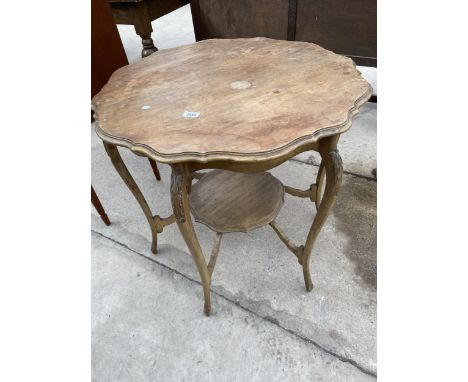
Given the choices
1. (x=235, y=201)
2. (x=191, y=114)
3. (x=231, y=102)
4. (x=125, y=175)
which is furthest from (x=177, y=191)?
(x=235, y=201)

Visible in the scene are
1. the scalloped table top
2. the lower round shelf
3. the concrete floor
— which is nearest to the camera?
the scalloped table top

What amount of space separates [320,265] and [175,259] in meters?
Answer: 0.83

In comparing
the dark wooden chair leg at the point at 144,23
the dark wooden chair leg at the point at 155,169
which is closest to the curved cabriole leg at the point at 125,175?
the dark wooden chair leg at the point at 155,169

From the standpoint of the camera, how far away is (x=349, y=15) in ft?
7.93

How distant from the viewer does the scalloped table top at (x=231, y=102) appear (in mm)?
988

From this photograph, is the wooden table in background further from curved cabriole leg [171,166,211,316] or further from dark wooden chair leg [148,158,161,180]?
curved cabriole leg [171,166,211,316]

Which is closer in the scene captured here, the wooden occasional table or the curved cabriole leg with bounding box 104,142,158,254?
the wooden occasional table

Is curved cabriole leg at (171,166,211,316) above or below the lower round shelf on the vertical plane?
above

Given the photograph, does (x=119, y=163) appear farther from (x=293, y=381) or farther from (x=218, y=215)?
(x=293, y=381)

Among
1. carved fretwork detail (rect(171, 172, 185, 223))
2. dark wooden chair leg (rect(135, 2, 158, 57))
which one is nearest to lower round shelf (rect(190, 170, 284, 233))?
carved fretwork detail (rect(171, 172, 185, 223))

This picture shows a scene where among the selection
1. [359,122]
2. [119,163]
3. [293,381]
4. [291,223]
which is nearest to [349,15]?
[359,122]

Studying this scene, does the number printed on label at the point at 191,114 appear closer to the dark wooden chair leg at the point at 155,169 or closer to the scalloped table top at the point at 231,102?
the scalloped table top at the point at 231,102

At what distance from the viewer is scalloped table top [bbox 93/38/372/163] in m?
0.99

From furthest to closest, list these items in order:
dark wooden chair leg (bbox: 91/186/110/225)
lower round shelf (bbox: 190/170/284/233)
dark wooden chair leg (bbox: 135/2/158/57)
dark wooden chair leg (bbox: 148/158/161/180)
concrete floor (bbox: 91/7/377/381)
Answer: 1. dark wooden chair leg (bbox: 135/2/158/57)
2. dark wooden chair leg (bbox: 148/158/161/180)
3. dark wooden chair leg (bbox: 91/186/110/225)
4. lower round shelf (bbox: 190/170/284/233)
5. concrete floor (bbox: 91/7/377/381)
